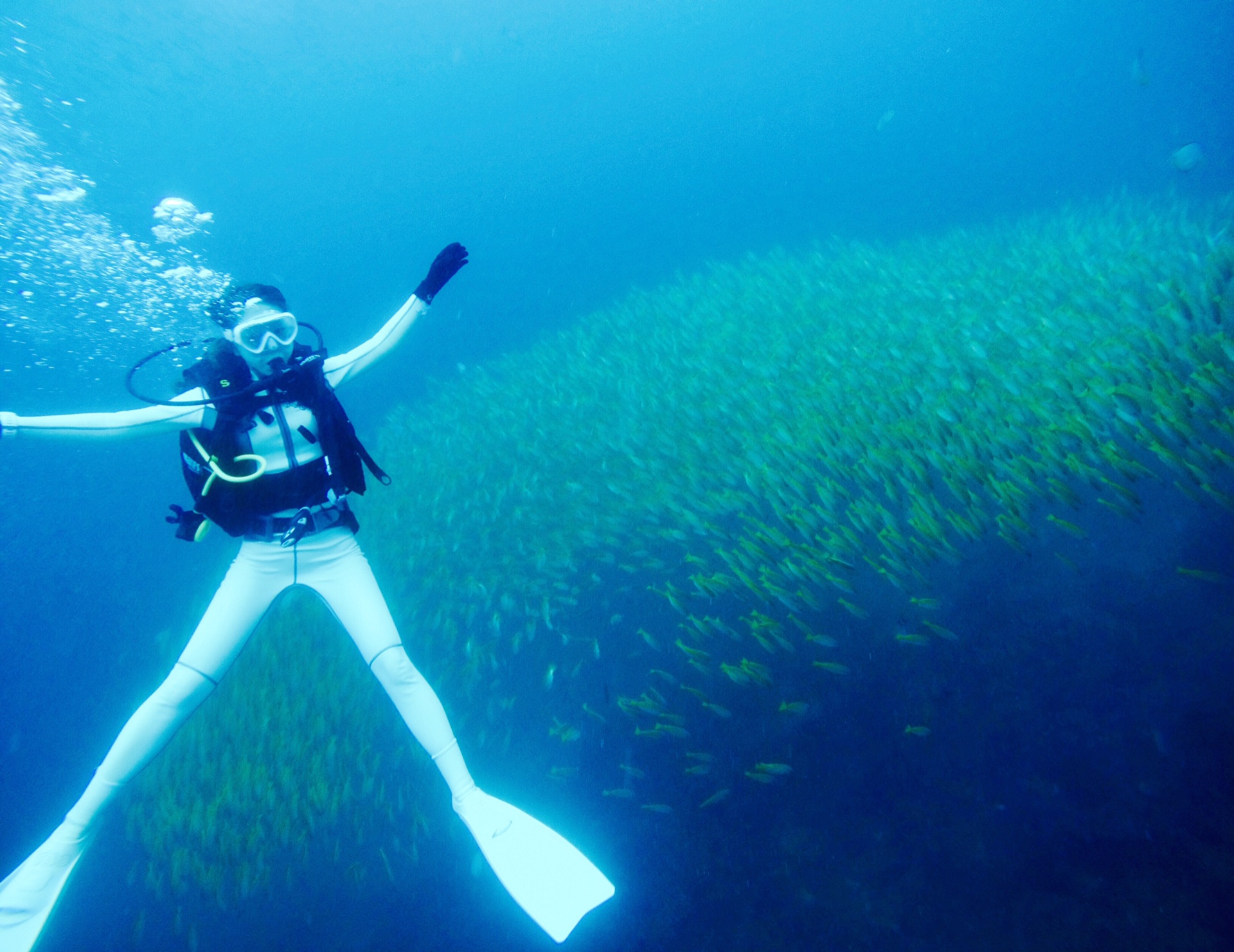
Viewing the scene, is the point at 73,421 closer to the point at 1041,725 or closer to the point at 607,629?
the point at 607,629

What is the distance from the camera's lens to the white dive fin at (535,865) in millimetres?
3342

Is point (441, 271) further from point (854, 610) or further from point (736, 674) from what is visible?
point (854, 610)

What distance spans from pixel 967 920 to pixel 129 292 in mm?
41153

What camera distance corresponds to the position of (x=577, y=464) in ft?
28.2

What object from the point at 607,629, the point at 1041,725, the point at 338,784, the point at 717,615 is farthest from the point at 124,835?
the point at 1041,725

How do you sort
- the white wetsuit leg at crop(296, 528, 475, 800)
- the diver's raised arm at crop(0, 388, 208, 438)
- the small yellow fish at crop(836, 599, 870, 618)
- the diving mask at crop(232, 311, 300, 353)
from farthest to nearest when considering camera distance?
the small yellow fish at crop(836, 599, 870, 618) → the white wetsuit leg at crop(296, 528, 475, 800) → the diving mask at crop(232, 311, 300, 353) → the diver's raised arm at crop(0, 388, 208, 438)

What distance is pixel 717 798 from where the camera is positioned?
12.6 feet

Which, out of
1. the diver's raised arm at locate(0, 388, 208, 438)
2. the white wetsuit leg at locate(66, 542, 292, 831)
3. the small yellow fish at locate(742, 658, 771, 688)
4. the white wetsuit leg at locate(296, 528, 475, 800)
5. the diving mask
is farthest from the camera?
the small yellow fish at locate(742, 658, 771, 688)

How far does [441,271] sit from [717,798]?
155 inches

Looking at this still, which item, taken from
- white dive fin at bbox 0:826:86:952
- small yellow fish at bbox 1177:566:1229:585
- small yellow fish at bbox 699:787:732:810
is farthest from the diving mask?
small yellow fish at bbox 1177:566:1229:585

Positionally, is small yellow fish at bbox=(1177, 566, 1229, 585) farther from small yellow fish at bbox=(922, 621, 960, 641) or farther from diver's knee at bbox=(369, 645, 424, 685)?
diver's knee at bbox=(369, 645, 424, 685)

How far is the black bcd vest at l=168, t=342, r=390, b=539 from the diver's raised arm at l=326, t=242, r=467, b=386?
0.17 m

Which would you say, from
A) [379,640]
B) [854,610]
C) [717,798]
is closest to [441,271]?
[379,640]

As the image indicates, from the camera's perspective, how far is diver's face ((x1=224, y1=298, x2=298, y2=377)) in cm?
315
